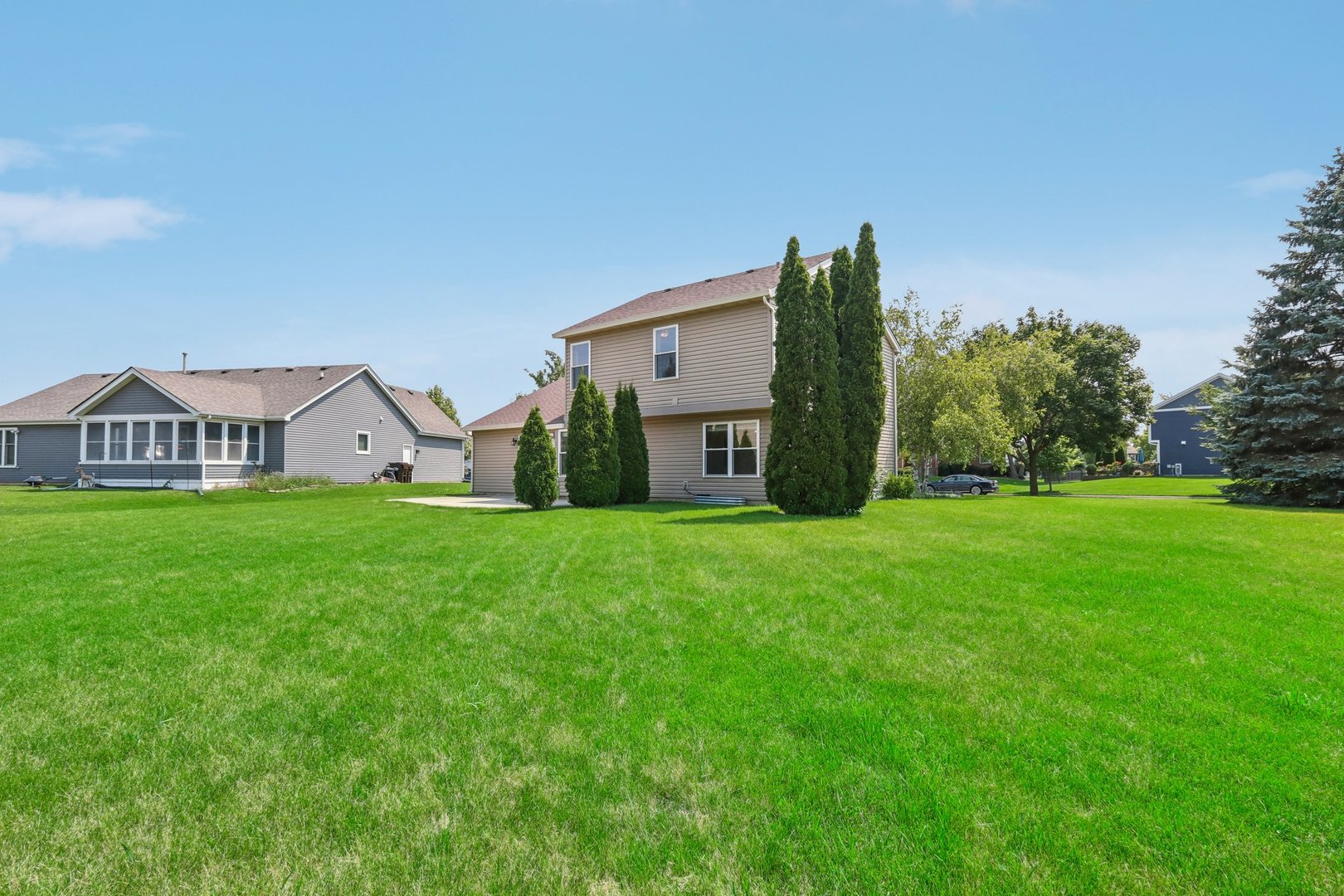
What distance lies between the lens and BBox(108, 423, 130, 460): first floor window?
25.9 metres

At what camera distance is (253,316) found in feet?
69.1

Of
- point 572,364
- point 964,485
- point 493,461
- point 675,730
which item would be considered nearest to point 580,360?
point 572,364

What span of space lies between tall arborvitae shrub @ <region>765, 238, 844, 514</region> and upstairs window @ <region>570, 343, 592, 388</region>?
8773 millimetres

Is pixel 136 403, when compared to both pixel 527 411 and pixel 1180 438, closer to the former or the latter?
pixel 527 411

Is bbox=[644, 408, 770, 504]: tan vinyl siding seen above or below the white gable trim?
below

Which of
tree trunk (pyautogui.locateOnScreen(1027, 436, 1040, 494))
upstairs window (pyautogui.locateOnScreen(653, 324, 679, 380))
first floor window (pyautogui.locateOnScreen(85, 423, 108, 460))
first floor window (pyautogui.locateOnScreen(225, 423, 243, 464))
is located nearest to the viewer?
upstairs window (pyautogui.locateOnScreen(653, 324, 679, 380))

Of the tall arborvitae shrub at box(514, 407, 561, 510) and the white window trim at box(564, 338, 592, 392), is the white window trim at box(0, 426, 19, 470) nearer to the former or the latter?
the white window trim at box(564, 338, 592, 392)

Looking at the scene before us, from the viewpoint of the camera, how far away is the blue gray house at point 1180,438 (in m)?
44.6

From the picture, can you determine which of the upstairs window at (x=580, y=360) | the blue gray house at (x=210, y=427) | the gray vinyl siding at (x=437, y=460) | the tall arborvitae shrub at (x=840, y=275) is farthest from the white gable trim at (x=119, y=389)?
the tall arborvitae shrub at (x=840, y=275)

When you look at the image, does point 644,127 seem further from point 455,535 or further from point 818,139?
point 455,535

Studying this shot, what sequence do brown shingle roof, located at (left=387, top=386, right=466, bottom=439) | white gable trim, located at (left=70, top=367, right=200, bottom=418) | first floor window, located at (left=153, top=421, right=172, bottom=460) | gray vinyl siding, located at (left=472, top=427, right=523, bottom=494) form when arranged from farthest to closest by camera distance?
1. brown shingle roof, located at (left=387, top=386, right=466, bottom=439)
2. first floor window, located at (left=153, top=421, right=172, bottom=460)
3. white gable trim, located at (left=70, top=367, right=200, bottom=418)
4. gray vinyl siding, located at (left=472, top=427, right=523, bottom=494)

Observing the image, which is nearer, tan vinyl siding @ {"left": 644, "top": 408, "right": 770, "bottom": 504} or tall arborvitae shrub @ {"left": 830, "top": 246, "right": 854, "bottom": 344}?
tall arborvitae shrub @ {"left": 830, "top": 246, "right": 854, "bottom": 344}

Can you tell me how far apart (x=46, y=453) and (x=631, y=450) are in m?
31.6

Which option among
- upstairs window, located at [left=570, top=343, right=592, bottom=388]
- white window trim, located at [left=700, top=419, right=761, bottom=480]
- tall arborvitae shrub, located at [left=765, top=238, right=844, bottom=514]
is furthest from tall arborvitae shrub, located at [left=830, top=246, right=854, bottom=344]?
upstairs window, located at [left=570, top=343, right=592, bottom=388]
